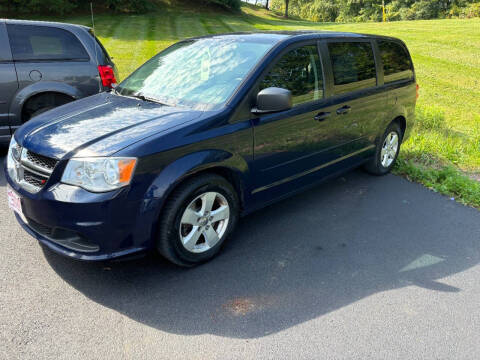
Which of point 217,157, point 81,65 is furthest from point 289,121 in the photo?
point 81,65

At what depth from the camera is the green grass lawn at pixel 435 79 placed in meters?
5.72

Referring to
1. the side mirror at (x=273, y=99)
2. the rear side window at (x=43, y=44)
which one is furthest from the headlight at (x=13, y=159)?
the rear side window at (x=43, y=44)

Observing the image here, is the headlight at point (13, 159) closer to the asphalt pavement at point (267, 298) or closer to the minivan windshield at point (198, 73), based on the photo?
the asphalt pavement at point (267, 298)

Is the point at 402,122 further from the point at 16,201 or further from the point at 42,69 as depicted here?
the point at 42,69

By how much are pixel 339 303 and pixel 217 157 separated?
1.40 meters

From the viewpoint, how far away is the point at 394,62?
17.5ft

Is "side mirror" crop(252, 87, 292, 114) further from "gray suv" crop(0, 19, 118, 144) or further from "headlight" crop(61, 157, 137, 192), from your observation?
"gray suv" crop(0, 19, 118, 144)

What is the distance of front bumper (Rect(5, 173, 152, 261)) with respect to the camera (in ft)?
9.07

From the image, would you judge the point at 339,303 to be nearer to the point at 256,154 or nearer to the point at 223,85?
the point at 256,154

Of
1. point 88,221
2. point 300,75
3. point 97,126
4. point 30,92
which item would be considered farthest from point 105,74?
point 88,221

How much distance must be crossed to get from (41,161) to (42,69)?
3.16 m

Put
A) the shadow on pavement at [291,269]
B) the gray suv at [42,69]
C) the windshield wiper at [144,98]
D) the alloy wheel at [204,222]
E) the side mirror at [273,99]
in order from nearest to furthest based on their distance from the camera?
the shadow on pavement at [291,269], the alloy wheel at [204,222], the side mirror at [273,99], the windshield wiper at [144,98], the gray suv at [42,69]

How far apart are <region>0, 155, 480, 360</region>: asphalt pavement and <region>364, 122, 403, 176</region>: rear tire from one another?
133 cm

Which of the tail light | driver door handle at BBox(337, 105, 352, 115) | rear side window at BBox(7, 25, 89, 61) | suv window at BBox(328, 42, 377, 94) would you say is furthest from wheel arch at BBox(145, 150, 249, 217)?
rear side window at BBox(7, 25, 89, 61)
